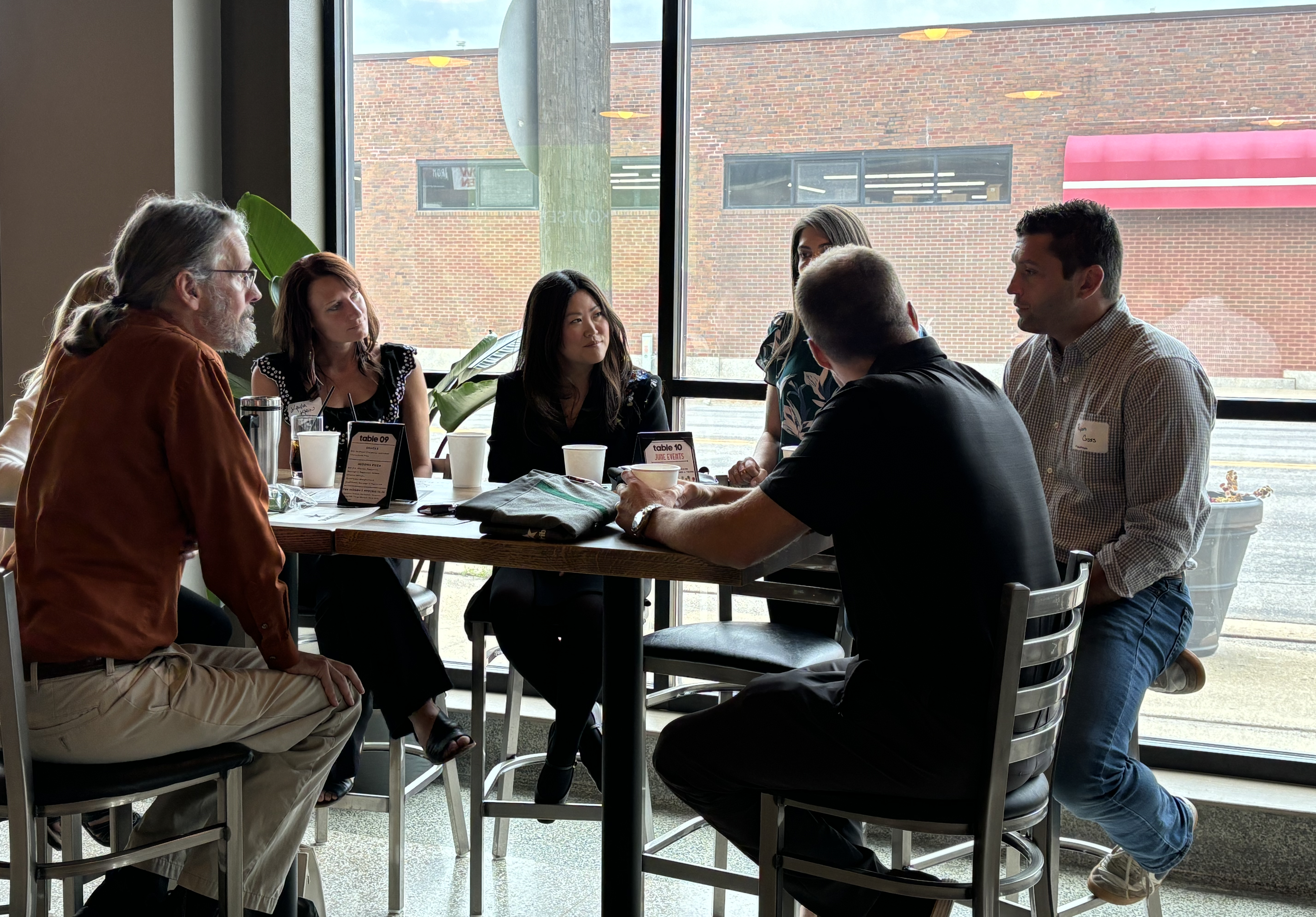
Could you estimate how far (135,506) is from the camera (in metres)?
1.78

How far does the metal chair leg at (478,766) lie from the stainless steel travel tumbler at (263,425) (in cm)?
66

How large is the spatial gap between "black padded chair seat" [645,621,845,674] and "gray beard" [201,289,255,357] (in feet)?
3.41

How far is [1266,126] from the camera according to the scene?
10.1ft

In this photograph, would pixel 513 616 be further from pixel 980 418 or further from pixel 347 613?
pixel 980 418

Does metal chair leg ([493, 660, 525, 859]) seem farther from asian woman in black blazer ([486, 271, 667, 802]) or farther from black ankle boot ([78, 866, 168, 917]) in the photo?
black ankle boot ([78, 866, 168, 917])

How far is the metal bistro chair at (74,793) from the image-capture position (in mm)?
1628

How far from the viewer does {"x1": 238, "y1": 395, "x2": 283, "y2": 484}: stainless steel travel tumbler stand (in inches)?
81.4

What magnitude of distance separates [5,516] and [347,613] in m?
0.69

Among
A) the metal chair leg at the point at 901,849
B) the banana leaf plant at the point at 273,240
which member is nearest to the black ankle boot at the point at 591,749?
the metal chair leg at the point at 901,849

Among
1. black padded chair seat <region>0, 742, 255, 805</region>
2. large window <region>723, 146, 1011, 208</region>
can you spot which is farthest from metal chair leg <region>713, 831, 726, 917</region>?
large window <region>723, 146, 1011, 208</region>

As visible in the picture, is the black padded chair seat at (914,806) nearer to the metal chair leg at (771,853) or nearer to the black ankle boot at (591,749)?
the metal chair leg at (771,853)

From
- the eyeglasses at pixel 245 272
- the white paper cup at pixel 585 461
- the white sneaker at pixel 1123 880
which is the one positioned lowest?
the white sneaker at pixel 1123 880

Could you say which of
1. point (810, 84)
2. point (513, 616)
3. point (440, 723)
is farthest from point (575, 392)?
point (810, 84)

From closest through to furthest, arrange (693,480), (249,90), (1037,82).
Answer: (693,480) < (1037,82) < (249,90)
